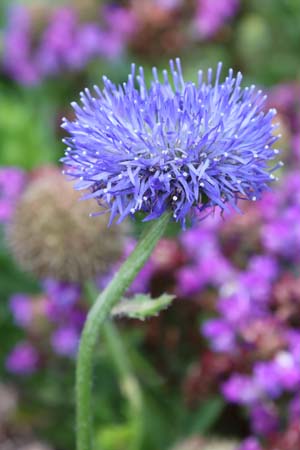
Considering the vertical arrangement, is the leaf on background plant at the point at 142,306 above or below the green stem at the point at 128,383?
below

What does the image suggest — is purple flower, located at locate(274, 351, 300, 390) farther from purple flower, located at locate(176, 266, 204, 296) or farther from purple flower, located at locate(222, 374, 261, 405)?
purple flower, located at locate(176, 266, 204, 296)

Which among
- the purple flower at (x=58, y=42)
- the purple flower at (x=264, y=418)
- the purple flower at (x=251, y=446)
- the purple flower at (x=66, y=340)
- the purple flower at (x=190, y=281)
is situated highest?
the purple flower at (x=58, y=42)

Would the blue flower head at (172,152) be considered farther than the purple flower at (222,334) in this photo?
No

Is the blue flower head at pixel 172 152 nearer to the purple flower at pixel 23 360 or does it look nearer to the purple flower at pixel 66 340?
the purple flower at pixel 66 340

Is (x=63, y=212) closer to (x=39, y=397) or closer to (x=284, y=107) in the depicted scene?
(x=39, y=397)

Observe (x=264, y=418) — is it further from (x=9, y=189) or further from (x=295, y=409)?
(x=9, y=189)

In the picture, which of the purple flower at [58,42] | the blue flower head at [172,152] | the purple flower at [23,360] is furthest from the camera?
the purple flower at [58,42]

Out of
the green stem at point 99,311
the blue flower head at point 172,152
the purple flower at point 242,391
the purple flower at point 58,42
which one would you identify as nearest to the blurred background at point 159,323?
the purple flower at point 242,391
